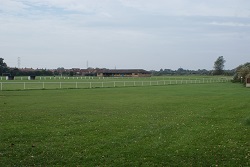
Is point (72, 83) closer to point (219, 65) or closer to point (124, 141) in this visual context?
point (124, 141)

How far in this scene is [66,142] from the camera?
11156 mm

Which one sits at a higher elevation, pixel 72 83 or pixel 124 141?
pixel 72 83

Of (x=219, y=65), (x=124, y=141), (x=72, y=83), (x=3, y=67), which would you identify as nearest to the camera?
(x=124, y=141)

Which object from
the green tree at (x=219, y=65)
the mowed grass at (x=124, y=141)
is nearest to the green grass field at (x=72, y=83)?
the mowed grass at (x=124, y=141)

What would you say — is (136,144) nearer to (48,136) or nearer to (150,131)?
(150,131)

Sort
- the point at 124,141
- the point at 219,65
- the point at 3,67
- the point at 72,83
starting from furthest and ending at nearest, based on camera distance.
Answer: the point at 219,65 < the point at 3,67 < the point at 72,83 < the point at 124,141

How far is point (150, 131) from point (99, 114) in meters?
5.73

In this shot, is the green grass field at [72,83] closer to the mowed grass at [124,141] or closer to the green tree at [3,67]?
the mowed grass at [124,141]

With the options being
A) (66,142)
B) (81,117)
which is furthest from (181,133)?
(81,117)

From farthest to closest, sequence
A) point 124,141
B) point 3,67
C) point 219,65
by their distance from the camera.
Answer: point 219,65 → point 3,67 → point 124,141

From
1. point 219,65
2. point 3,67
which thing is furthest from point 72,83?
point 219,65

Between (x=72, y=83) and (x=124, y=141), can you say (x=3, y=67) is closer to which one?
(x=72, y=83)

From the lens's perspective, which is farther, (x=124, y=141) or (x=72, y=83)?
(x=72, y=83)

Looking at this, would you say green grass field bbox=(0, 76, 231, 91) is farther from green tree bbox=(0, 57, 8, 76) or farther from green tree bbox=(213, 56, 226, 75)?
green tree bbox=(213, 56, 226, 75)
